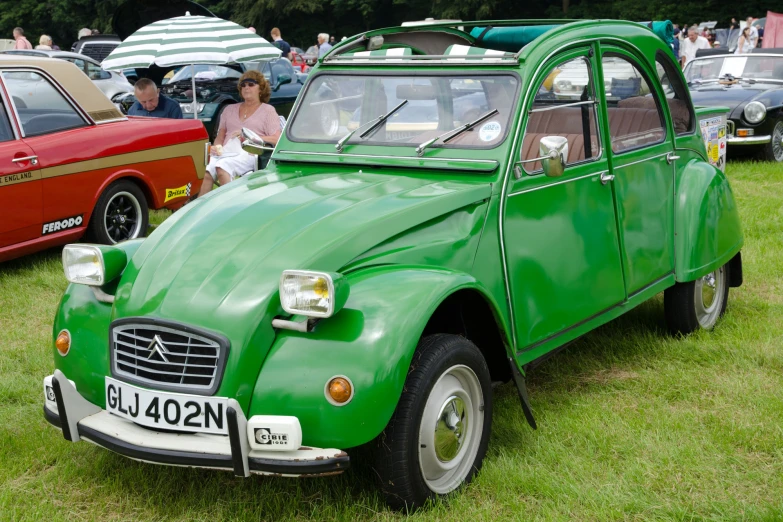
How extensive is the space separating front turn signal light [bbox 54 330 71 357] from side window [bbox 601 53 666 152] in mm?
2978

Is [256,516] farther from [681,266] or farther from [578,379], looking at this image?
[681,266]

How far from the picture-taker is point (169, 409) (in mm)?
3213

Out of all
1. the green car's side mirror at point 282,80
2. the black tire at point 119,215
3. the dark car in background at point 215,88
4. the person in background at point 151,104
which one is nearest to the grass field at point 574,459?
the black tire at point 119,215

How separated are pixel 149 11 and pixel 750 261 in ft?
28.3

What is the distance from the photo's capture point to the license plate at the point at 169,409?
315 centimetres

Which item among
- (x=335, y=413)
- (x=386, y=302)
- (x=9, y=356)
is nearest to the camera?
(x=335, y=413)

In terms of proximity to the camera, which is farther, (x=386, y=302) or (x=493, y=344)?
(x=493, y=344)

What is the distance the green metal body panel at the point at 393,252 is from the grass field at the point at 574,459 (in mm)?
449

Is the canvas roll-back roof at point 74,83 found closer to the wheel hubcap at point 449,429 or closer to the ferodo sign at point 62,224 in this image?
the ferodo sign at point 62,224

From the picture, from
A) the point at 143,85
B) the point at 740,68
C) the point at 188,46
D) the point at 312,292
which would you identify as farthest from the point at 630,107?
the point at 740,68

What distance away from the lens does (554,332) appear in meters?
4.22

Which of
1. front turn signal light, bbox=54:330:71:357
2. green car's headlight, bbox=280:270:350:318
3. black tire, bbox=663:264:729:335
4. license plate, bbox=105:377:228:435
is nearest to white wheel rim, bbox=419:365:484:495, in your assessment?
green car's headlight, bbox=280:270:350:318

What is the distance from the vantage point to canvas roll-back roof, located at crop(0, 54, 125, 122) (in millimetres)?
7569

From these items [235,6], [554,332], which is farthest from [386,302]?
[235,6]
